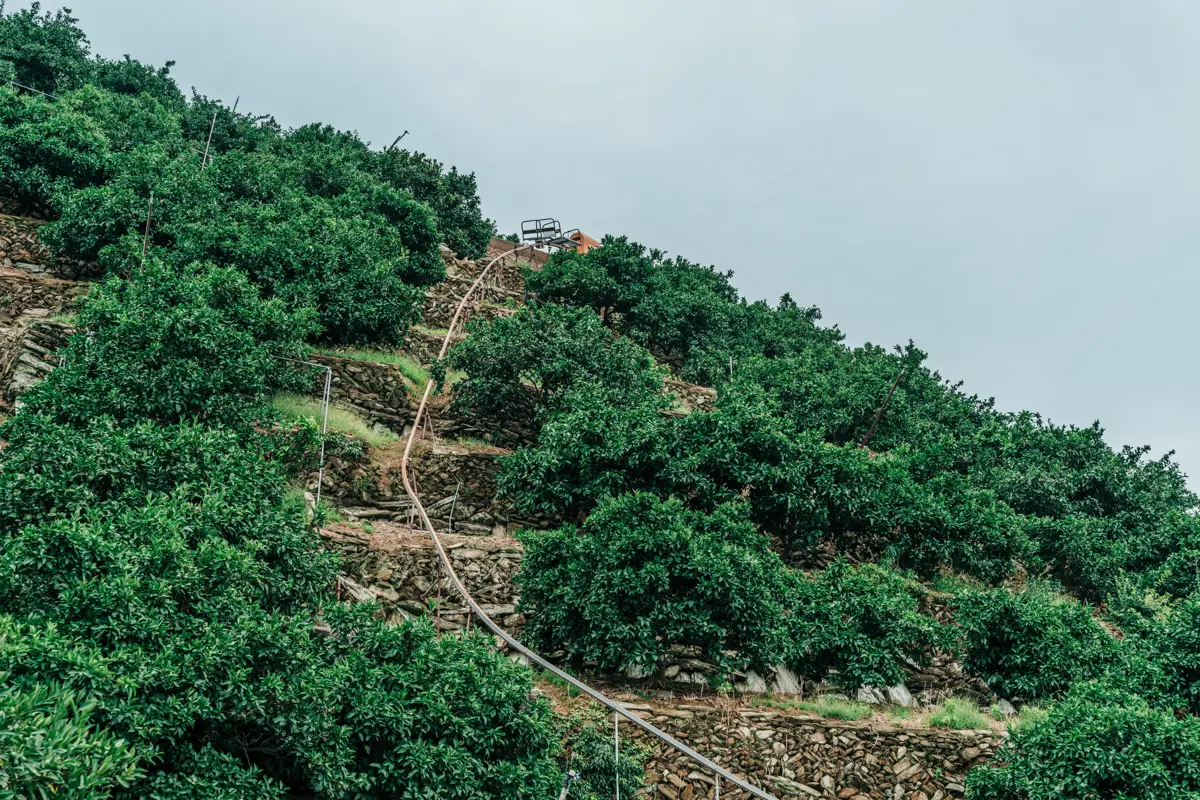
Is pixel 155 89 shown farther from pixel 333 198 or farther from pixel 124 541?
pixel 124 541

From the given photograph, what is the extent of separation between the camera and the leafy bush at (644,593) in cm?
1341

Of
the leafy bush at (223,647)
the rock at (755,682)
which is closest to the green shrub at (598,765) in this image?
the leafy bush at (223,647)

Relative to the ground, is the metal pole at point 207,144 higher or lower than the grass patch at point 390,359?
higher

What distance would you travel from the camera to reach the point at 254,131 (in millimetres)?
36688

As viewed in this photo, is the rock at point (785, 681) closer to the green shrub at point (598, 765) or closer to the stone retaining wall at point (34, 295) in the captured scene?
the green shrub at point (598, 765)

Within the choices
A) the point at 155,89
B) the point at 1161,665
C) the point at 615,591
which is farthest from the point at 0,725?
the point at 155,89

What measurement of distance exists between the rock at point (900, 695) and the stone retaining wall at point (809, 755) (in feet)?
4.88

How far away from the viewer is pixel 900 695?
15531 mm

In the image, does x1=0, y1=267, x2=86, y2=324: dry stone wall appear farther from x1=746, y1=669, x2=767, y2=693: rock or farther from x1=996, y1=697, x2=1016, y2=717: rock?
x1=996, y1=697, x2=1016, y2=717: rock

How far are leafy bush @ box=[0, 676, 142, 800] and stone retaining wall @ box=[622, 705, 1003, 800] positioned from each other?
6910 mm

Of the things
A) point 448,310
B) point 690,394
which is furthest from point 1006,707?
point 448,310

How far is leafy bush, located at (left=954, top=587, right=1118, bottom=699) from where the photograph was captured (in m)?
15.2

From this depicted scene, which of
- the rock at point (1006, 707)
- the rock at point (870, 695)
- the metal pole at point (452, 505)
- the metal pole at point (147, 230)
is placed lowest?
the rock at point (870, 695)

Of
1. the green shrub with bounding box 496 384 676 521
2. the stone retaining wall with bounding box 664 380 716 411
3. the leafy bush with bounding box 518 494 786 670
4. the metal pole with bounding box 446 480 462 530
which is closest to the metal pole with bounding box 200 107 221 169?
the stone retaining wall with bounding box 664 380 716 411
